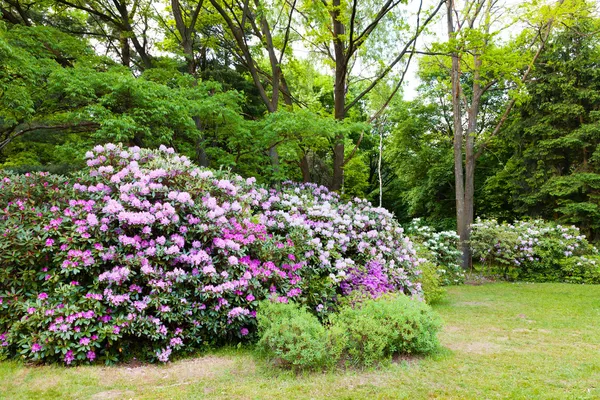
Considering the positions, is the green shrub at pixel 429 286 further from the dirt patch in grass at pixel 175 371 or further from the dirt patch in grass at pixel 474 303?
the dirt patch in grass at pixel 175 371

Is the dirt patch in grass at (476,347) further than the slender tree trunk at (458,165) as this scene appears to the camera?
No

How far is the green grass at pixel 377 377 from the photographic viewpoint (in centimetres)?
295

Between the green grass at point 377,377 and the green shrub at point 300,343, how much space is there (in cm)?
14

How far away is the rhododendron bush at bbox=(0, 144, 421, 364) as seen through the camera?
12.3 feet

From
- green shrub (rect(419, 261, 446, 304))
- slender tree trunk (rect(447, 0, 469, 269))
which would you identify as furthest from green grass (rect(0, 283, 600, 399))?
slender tree trunk (rect(447, 0, 469, 269))

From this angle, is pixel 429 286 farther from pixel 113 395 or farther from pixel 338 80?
pixel 113 395

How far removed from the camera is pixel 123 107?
6.41 m

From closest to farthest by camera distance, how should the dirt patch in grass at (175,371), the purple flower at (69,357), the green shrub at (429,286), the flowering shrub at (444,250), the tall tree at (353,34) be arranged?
the dirt patch in grass at (175,371), the purple flower at (69,357), the green shrub at (429,286), the tall tree at (353,34), the flowering shrub at (444,250)

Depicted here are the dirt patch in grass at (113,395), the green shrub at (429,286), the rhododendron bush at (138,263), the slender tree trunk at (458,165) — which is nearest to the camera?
the dirt patch in grass at (113,395)

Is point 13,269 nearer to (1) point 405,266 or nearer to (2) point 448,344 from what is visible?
(2) point 448,344

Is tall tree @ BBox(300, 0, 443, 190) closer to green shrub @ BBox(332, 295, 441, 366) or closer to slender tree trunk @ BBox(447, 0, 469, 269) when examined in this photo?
slender tree trunk @ BBox(447, 0, 469, 269)

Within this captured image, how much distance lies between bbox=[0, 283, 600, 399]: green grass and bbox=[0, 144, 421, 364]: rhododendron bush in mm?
293

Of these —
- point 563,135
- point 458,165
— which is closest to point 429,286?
point 458,165

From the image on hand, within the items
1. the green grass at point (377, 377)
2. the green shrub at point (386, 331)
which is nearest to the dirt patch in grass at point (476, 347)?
the green grass at point (377, 377)
